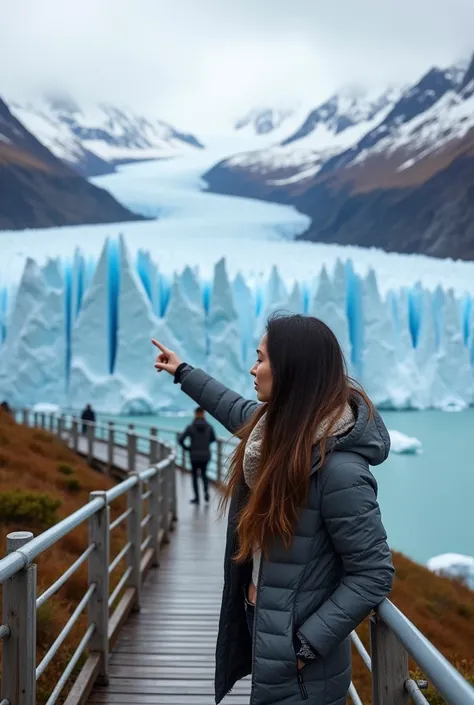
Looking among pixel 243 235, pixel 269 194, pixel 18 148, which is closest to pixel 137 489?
pixel 243 235

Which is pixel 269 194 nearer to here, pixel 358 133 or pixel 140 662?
pixel 358 133

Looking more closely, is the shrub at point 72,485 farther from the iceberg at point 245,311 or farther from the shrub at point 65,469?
the iceberg at point 245,311

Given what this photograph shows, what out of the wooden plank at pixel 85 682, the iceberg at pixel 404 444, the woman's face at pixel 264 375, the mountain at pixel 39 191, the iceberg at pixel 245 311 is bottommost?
the iceberg at pixel 404 444

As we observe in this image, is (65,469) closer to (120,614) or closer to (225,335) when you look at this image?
(120,614)

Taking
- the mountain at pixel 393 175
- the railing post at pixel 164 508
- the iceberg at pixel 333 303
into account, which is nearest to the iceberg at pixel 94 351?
the iceberg at pixel 333 303

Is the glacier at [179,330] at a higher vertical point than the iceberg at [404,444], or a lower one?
higher

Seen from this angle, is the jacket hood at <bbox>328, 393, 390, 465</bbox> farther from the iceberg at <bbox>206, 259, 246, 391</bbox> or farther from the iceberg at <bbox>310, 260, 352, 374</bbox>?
the iceberg at <bbox>310, 260, 352, 374</bbox>

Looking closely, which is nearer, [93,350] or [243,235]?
[93,350]

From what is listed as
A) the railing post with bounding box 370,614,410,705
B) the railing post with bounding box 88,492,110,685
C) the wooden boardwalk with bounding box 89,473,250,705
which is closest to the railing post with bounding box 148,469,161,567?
the wooden boardwalk with bounding box 89,473,250,705

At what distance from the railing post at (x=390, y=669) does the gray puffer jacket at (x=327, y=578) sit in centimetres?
6

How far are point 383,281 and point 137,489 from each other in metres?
24.4

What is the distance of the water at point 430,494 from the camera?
1085 centimetres

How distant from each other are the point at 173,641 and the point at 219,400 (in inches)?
77.1

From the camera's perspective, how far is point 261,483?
62.6 inches
